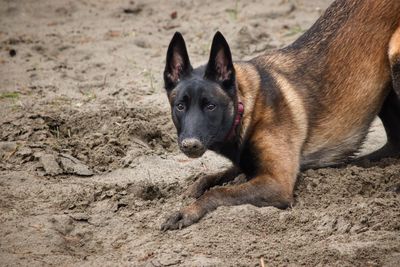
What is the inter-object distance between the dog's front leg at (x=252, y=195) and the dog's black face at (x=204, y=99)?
36cm

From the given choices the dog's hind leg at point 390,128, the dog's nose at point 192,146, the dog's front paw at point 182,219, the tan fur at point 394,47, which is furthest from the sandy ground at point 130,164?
the tan fur at point 394,47

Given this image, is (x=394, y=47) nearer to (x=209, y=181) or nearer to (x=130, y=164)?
(x=209, y=181)

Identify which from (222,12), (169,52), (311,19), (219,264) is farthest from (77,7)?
(219,264)

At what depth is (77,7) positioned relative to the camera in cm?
1085

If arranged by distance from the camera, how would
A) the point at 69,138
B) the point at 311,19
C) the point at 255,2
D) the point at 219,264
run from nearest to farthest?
the point at 219,264 → the point at 69,138 → the point at 311,19 → the point at 255,2

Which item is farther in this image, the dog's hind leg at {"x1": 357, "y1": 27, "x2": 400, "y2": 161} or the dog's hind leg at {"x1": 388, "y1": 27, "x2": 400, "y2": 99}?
the dog's hind leg at {"x1": 357, "y1": 27, "x2": 400, "y2": 161}

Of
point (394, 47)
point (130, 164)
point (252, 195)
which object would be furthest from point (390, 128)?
point (130, 164)

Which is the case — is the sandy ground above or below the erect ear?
below

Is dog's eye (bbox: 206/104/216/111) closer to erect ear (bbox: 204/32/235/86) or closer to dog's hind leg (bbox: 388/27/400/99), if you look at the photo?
erect ear (bbox: 204/32/235/86)

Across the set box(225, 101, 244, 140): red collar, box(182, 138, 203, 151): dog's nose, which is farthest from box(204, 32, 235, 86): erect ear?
box(182, 138, 203, 151): dog's nose

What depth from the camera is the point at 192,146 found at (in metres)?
5.50

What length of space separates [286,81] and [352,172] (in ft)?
3.18

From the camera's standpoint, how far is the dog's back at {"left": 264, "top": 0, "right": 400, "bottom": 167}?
20.3ft

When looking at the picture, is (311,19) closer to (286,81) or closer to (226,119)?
(286,81)
